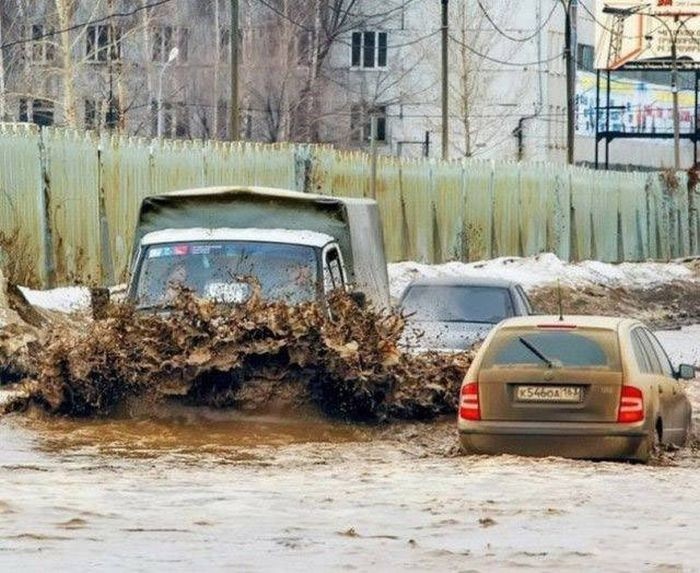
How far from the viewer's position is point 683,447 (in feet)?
58.5

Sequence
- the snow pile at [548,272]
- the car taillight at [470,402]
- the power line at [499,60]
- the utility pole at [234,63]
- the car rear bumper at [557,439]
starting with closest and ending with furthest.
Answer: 1. the car rear bumper at [557,439]
2. the car taillight at [470,402]
3. the utility pole at [234,63]
4. the snow pile at [548,272]
5. the power line at [499,60]

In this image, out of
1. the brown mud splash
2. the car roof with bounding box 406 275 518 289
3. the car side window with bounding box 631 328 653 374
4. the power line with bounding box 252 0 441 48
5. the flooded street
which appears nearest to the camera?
the flooded street

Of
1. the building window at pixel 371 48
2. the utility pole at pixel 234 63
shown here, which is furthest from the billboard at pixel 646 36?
the utility pole at pixel 234 63

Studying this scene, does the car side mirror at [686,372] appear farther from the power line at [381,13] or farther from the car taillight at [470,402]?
the power line at [381,13]

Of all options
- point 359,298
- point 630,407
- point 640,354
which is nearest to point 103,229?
point 359,298

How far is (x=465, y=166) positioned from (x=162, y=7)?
3191 cm

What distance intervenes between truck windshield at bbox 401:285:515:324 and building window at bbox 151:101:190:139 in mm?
58795

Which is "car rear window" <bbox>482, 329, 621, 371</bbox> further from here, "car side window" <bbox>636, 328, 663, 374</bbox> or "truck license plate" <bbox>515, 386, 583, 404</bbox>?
"car side window" <bbox>636, 328, 663, 374</bbox>

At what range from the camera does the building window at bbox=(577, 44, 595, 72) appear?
98312mm

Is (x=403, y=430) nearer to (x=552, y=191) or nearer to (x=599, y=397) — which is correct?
(x=599, y=397)

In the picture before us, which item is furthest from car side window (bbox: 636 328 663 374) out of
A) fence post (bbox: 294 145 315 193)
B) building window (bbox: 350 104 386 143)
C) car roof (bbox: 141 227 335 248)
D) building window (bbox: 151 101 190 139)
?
building window (bbox: 350 104 386 143)

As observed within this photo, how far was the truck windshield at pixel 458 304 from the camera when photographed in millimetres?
23656

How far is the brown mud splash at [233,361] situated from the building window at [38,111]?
63.9m

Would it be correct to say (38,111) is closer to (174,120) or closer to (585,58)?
(174,120)
